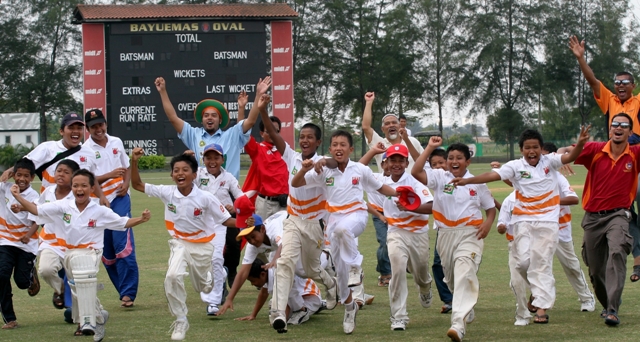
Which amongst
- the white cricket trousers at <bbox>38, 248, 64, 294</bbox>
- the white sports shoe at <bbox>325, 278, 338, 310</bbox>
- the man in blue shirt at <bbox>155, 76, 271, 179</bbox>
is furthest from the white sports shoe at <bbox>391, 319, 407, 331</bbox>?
the white cricket trousers at <bbox>38, 248, 64, 294</bbox>

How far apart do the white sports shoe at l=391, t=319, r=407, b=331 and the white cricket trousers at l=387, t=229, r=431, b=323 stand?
3cm

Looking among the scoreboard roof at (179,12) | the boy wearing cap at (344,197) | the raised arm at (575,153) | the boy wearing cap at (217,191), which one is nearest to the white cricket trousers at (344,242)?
the boy wearing cap at (344,197)

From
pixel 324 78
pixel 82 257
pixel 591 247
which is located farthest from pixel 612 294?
pixel 324 78

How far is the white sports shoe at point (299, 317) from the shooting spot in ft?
26.8

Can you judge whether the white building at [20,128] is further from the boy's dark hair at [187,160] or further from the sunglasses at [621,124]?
the sunglasses at [621,124]

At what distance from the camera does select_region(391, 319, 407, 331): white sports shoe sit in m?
7.61

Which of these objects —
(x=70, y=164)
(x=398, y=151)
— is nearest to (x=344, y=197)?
(x=398, y=151)

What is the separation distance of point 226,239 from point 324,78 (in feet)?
167

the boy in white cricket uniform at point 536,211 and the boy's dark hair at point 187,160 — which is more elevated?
the boy's dark hair at point 187,160

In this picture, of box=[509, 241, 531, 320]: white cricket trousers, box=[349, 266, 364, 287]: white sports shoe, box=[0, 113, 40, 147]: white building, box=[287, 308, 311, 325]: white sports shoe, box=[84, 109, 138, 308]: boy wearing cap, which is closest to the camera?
box=[509, 241, 531, 320]: white cricket trousers

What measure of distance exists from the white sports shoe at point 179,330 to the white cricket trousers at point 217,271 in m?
1.27

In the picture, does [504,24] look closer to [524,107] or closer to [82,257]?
[524,107]

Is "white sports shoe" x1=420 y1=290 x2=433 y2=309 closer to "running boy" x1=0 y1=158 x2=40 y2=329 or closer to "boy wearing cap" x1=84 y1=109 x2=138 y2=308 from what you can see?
"boy wearing cap" x1=84 y1=109 x2=138 y2=308

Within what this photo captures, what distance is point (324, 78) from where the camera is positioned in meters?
60.2
